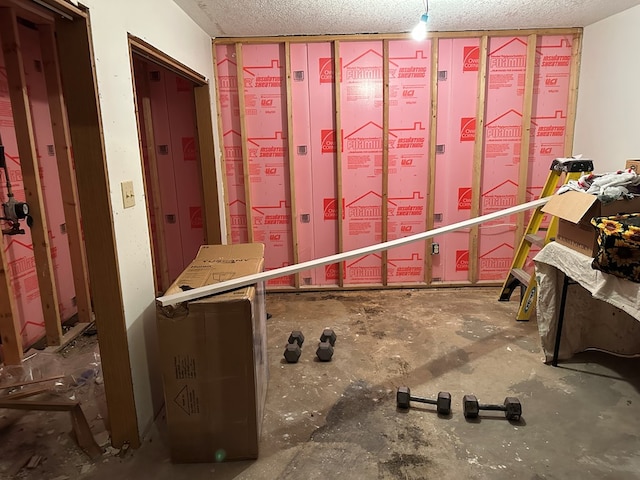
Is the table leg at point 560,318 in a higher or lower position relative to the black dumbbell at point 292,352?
higher

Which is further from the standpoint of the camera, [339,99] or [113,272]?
[339,99]

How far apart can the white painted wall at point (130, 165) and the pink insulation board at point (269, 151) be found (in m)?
1.35

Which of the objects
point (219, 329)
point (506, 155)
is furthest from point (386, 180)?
point (219, 329)

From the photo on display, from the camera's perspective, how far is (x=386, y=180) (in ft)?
12.5

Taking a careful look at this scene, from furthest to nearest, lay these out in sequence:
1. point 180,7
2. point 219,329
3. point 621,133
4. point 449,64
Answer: point 449,64 < point 621,133 < point 180,7 < point 219,329

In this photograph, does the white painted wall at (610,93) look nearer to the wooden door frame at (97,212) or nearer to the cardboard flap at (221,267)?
the cardboard flap at (221,267)

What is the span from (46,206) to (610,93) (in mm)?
4433

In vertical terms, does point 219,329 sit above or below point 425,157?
below

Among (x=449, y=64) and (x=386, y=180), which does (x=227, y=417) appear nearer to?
(x=386, y=180)

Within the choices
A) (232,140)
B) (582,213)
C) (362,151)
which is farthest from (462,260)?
(232,140)

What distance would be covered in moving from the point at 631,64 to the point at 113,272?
3631 millimetres

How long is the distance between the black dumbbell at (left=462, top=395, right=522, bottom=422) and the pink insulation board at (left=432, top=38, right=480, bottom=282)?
77.2 inches

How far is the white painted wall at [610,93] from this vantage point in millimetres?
3010

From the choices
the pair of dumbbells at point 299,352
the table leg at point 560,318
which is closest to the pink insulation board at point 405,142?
the pair of dumbbells at point 299,352
